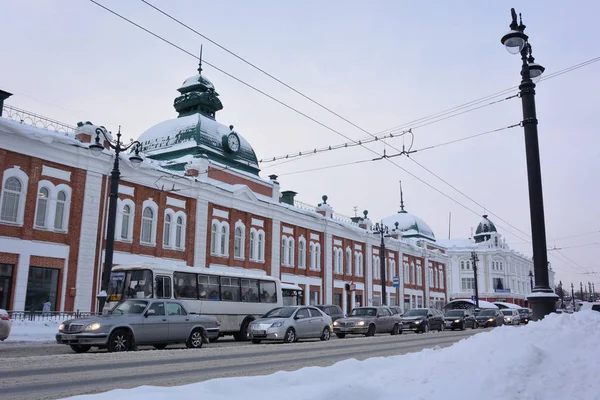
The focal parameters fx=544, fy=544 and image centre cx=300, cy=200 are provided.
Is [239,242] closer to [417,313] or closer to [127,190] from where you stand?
[127,190]

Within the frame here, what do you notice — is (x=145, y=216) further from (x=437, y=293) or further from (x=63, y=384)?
(x=437, y=293)

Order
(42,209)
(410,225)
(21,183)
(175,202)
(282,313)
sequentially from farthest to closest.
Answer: (410,225)
(175,202)
(42,209)
(21,183)
(282,313)

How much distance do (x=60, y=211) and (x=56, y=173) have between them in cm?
189

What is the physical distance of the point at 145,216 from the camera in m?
31.4

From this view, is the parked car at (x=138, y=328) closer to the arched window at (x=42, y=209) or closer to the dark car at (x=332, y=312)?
the arched window at (x=42, y=209)

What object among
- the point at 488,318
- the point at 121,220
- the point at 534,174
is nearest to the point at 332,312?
the point at 121,220

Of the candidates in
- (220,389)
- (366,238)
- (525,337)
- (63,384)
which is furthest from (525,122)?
(366,238)

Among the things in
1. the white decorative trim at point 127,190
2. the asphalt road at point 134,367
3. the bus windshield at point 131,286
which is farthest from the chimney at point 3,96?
the asphalt road at point 134,367

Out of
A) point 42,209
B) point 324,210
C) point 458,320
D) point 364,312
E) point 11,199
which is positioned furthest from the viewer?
point 324,210

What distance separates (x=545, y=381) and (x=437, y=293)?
65653 mm

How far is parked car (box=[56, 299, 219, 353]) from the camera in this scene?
48.1 feet

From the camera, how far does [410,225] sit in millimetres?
73000

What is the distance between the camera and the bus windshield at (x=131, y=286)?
20641mm

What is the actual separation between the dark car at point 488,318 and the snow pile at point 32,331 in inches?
1187
